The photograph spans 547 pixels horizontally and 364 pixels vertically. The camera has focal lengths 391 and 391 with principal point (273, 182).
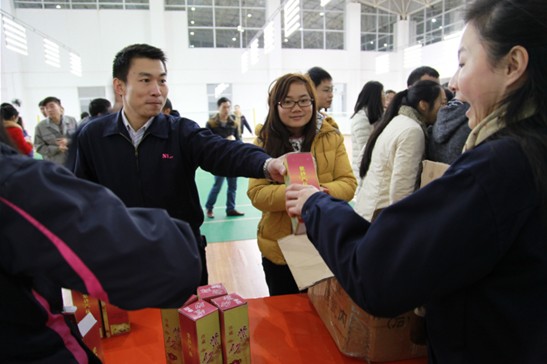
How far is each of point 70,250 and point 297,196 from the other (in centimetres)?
55

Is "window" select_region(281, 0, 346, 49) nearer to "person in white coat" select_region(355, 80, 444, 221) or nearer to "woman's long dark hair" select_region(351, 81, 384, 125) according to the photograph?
"woman's long dark hair" select_region(351, 81, 384, 125)

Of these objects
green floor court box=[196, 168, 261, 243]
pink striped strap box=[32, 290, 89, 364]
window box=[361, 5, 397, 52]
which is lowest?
green floor court box=[196, 168, 261, 243]

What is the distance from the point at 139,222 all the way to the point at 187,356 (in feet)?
1.69

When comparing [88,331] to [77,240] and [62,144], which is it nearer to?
[77,240]

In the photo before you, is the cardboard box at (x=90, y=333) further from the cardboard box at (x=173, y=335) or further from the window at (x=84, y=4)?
the window at (x=84, y=4)

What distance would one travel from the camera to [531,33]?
2.27 feet

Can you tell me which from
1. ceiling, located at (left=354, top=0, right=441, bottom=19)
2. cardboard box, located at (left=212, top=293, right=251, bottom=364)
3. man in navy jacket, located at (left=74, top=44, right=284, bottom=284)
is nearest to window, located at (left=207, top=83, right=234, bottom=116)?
ceiling, located at (left=354, top=0, right=441, bottom=19)

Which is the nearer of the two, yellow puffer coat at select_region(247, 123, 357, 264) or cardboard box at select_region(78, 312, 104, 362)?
cardboard box at select_region(78, 312, 104, 362)

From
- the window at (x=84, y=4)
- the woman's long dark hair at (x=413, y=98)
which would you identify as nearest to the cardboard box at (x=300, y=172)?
the woman's long dark hair at (x=413, y=98)

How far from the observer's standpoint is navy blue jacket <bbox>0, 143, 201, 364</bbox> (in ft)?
1.82

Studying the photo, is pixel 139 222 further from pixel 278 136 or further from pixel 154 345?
pixel 278 136

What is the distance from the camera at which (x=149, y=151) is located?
1698 mm

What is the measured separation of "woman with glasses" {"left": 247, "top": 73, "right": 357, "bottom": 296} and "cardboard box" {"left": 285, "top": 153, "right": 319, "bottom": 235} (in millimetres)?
620

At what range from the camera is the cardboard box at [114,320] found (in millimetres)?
1173
